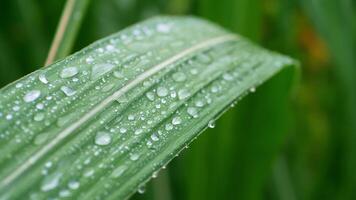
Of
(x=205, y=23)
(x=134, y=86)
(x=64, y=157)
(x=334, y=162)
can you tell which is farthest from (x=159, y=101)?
(x=334, y=162)

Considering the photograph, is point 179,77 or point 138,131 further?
point 179,77

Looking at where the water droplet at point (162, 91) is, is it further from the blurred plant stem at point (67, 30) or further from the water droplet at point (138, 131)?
the blurred plant stem at point (67, 30)

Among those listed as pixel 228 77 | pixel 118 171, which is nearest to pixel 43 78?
pixel 118 171

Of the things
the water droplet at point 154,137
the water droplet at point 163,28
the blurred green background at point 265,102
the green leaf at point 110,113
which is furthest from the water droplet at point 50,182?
the blurred green background at point 265,102

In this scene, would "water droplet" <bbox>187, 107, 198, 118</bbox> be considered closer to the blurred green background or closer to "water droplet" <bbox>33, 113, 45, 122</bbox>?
"water droplet" <bbox>33, 113, 45, 122</bbox>

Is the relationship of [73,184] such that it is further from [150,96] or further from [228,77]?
[228,77]
